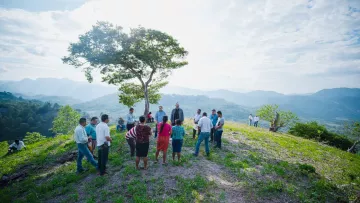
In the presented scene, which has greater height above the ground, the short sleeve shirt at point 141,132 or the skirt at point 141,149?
the short sleeve shirt at point 141,132

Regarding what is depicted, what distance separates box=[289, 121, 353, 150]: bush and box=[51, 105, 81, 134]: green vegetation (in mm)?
71324

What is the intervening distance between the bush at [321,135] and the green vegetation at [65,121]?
71.3 metres

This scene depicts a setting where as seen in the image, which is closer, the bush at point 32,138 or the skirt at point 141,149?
the skirt at point 141,149

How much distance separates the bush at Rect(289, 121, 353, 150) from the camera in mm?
39094

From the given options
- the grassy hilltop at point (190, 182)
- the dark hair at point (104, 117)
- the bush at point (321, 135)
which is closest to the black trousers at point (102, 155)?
the grassy hilltop at point (190, 182)

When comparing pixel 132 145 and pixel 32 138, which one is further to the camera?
pixel 32 138

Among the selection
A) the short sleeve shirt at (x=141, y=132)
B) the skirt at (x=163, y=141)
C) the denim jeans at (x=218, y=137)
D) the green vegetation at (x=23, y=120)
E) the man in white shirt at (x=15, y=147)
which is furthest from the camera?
the green vegetation at (x=23, y=120)

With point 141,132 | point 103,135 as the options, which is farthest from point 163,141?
point 103,135

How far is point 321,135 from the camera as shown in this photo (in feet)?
130

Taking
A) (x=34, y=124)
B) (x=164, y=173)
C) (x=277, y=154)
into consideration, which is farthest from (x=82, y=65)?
(x=34, y=124)

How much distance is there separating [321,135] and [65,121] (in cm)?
7896

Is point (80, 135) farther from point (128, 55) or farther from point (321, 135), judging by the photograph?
point (321, 135)

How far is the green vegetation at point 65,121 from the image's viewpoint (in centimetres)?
6601

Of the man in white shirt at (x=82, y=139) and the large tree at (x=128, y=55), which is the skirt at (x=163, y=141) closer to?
the man in white shirt at (x=82, y=139)
